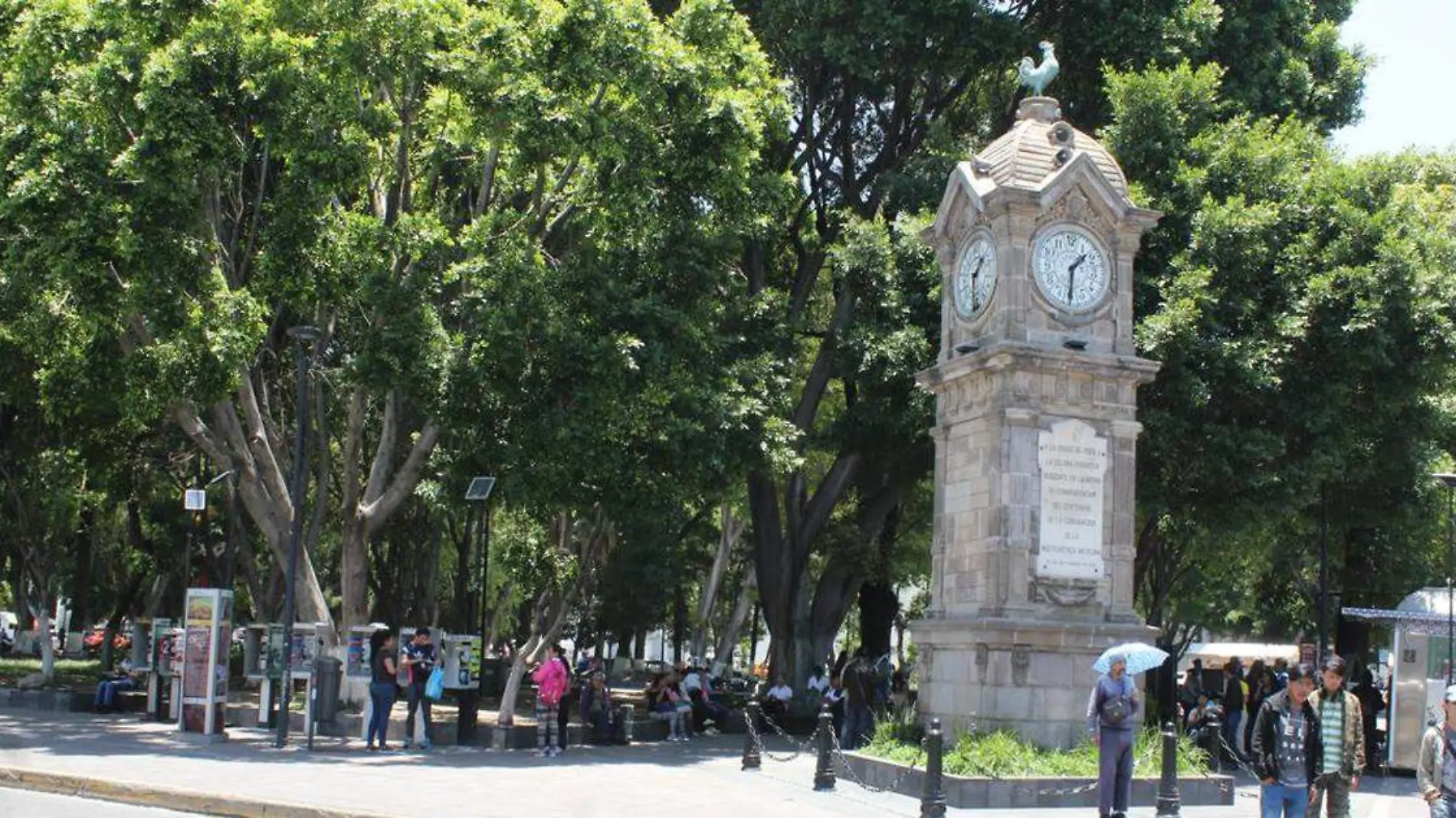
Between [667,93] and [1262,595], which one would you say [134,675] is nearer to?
[667,93]

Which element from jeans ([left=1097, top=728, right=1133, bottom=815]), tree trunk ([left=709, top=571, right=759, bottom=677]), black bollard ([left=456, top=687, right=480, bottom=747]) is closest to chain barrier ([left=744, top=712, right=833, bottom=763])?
black bollard ([left=456, top=687, right=480, bottom=747])

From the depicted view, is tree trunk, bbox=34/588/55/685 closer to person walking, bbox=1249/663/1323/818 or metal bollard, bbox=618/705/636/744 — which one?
metal bollard, bbox=618/705/636/744

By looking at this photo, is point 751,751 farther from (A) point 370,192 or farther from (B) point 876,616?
(B) point 876,616

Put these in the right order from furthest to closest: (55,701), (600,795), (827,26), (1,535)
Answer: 1. (1,535)
2. (827,26)
3. (55,701)
4. (600,795)

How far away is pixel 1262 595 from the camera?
5431 cm

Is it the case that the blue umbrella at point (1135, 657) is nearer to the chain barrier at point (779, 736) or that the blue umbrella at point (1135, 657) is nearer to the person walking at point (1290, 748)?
the person walking at point (1290, 748)

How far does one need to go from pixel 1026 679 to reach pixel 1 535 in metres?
31.8

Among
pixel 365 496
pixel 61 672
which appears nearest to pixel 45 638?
pixel 365 496

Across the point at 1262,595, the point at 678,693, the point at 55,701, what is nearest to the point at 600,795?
the point at 678,693

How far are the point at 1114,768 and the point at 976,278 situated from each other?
23.0ft

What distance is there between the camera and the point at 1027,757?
17.5 m

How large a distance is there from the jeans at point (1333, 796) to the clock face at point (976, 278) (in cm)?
833

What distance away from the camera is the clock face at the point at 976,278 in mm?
19719

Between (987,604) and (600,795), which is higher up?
(987,604)
